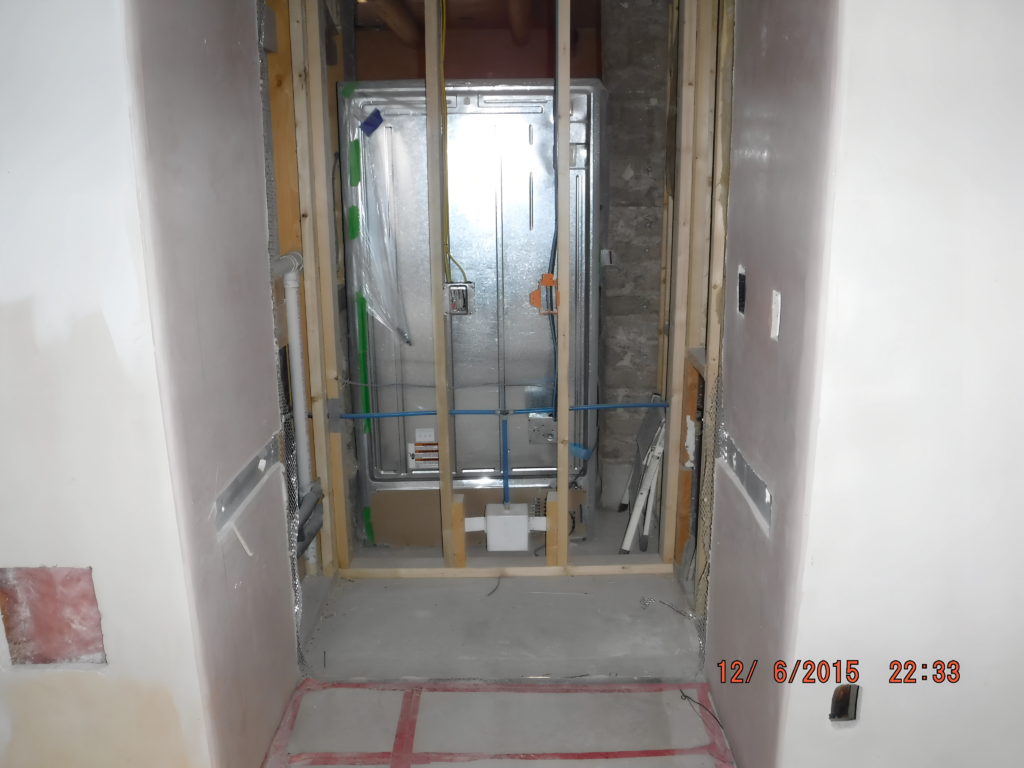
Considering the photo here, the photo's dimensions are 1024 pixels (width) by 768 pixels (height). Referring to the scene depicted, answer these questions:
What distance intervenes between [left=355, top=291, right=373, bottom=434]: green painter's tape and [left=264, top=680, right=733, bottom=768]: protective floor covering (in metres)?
1.35

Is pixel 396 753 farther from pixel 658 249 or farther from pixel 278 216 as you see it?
pixel 658 249

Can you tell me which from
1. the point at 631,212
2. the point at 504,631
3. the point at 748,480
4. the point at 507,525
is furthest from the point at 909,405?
the point at 631,212

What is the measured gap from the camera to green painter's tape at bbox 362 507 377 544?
3.57 meters

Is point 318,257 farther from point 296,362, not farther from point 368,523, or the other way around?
point 368,523

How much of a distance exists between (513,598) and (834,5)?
2150mm

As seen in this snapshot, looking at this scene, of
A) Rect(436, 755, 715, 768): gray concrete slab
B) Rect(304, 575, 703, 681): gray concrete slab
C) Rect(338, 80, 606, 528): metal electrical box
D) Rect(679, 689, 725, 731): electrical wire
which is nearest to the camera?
Rect(436, 755, 715, 768): gray concrete slab

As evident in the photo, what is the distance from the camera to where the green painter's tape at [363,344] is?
330 cm

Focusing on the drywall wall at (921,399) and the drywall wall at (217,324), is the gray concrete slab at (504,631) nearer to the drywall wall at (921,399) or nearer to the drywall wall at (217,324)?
the drywall wall at (217,324)

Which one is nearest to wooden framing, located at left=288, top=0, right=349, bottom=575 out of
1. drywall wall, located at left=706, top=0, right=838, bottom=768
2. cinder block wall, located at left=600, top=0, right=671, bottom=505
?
drywall wall, located at left=706, top=0, right=838, bottom=768

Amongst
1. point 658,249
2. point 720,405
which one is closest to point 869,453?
point 720,405

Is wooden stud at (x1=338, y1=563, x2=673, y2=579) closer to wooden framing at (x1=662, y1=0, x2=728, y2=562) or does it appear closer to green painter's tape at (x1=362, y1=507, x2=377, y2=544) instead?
wooden framing at (x1=662, y1=0, x2=728, y2=562)

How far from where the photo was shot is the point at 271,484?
2039mm

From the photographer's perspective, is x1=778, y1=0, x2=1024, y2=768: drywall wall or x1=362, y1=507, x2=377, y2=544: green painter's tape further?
x1=362, y1=507, x2=377, y2=544: green painter's tape

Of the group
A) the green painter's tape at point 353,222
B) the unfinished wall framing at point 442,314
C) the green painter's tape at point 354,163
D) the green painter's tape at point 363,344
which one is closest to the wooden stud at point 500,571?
the unfinished wall framing at point 442,314
